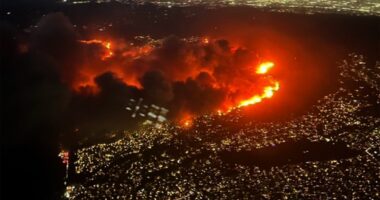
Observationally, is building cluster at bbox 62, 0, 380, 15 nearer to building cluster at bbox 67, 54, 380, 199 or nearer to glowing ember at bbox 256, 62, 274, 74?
glowing ember at bbox 256, 62, 274, 74

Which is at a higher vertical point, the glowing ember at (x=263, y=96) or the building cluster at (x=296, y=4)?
the glowing ember at (x=263, y=96)

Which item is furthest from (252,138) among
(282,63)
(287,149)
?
(282,63)

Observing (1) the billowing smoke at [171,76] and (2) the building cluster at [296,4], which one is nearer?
(1) the billowing smoke at [171,76]

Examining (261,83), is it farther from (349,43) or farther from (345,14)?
(345,14)

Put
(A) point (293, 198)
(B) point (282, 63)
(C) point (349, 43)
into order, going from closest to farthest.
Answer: (A) point (293, 198) < (B) point (282, 63) < (C) point (349, 43)

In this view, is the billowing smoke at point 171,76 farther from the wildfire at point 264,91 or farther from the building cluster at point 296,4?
the building cluster at point 296,4

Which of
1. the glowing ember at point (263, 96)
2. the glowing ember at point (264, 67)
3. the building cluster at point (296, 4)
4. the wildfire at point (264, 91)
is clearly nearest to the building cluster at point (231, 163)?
the glowing ember at point (263, 96)

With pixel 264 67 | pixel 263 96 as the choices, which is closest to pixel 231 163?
pixel 263 96
